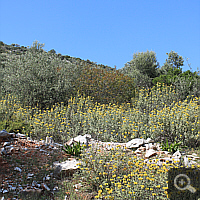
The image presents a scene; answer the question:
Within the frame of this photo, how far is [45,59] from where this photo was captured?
498 inches

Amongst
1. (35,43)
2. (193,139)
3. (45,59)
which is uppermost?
(35,43)

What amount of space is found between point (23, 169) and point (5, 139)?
1420mm

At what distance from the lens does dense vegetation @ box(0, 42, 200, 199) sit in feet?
14.1

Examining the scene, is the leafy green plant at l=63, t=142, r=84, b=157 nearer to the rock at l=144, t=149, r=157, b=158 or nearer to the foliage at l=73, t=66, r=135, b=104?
the rock at l=144, t=149, r=157, b=158

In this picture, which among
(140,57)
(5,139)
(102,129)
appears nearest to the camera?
(5,139)

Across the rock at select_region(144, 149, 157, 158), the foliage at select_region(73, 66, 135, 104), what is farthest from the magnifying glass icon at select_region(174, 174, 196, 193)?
the foliage at select_region(73, 66, 135, 104)

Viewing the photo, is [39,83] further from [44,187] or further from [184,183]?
[184,183]

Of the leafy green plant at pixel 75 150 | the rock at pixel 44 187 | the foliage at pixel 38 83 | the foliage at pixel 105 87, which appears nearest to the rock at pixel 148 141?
the leafy green plant at pixel 75 150

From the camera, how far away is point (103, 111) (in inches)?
358

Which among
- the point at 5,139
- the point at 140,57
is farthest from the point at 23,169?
the point at 140,57

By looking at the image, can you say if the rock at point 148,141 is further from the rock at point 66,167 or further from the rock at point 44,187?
the rock at point 44,187

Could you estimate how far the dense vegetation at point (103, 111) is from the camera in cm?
429

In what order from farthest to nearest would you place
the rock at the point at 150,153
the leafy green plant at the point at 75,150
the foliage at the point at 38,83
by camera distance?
the foliage at the point at 38,83
the leafy green plant at the point at 75,150
the rock at the point at 150,153

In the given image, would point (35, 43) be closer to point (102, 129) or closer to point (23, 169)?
point (102, 129)
